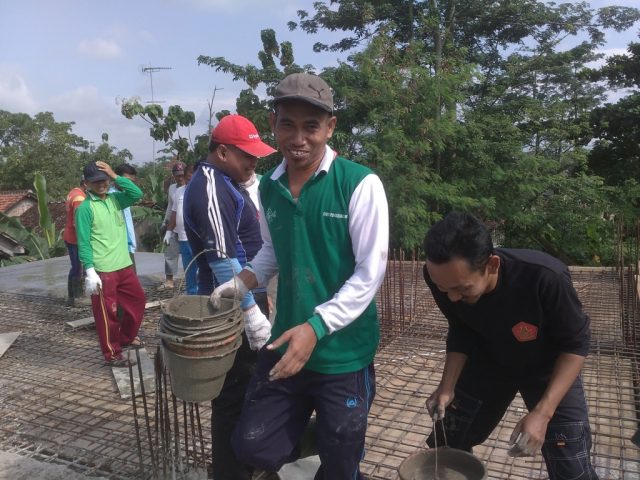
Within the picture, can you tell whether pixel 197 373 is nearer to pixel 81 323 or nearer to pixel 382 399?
pixel 382 399

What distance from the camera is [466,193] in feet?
33.8

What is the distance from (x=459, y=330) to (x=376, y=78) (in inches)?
318

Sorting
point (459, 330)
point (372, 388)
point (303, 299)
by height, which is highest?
point (303, 299)

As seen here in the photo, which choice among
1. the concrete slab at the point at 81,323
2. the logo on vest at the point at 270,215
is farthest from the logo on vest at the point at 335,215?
the concrete slab at the point at 81,323

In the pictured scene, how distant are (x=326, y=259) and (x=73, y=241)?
4402 mm

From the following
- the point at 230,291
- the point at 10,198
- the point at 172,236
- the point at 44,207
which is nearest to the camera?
the point at 230,291

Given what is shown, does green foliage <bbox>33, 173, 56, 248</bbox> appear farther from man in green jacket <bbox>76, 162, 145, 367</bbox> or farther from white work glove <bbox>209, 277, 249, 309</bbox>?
white work glove <bbox>209, 277, 249, 309</bbox>

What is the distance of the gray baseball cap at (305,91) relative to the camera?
1508 millimetres

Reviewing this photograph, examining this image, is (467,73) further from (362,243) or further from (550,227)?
(362,243)

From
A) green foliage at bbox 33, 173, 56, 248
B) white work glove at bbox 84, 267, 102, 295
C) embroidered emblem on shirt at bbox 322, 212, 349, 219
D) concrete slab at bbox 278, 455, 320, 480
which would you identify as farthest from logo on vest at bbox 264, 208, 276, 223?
green foliage at bbox 33, 173, 56, 248

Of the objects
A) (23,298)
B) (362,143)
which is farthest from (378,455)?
(362,143)

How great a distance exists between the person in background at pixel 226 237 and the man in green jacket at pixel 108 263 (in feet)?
6.43

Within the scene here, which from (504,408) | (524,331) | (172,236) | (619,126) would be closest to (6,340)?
(172,236)

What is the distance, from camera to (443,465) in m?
1.61
